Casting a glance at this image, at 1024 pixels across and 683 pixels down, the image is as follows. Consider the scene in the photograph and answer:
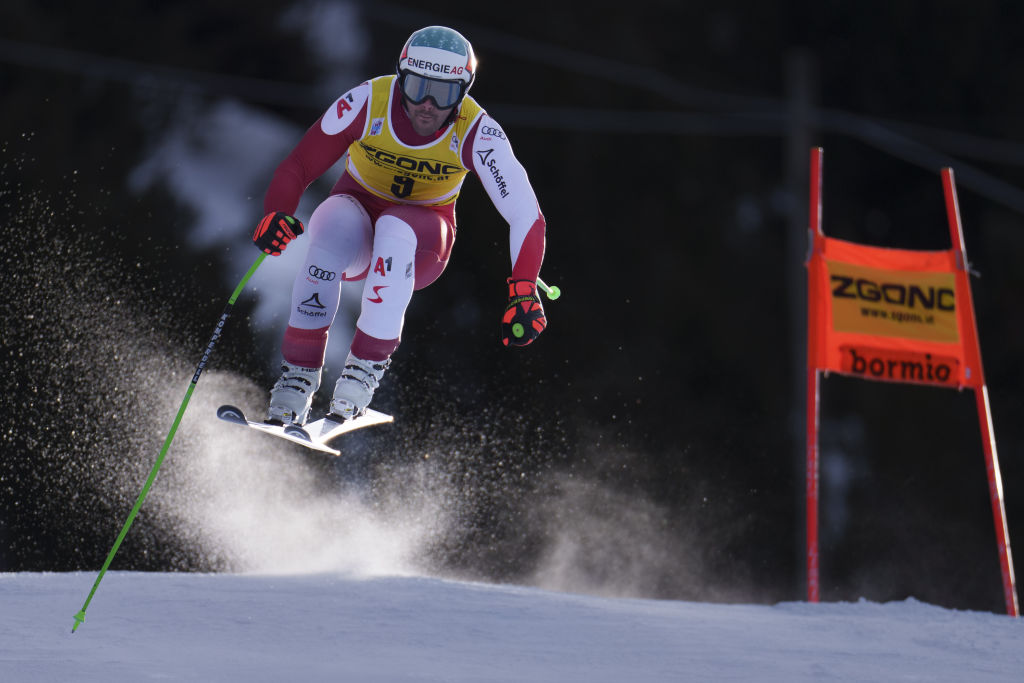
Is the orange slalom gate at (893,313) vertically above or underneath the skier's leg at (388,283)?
above

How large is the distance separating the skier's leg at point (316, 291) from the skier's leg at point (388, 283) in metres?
0.12

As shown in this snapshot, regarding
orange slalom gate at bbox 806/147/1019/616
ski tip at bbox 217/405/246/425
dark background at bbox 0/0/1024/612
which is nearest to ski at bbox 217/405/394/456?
ski tip at bbox 217/405/246/425

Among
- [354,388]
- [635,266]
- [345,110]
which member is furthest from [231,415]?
[635,266]

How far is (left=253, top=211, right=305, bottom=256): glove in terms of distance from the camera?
17.9 feet

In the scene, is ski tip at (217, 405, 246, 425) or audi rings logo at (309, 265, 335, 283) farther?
audi rings logo at (309, 265, 335, 283)

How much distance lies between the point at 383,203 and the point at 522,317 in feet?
3.12

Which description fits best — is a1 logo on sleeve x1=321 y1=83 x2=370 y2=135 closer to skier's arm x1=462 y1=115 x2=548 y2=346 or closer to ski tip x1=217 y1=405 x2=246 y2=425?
skier's arm x1=462 y1=115 x2=548 y2=346

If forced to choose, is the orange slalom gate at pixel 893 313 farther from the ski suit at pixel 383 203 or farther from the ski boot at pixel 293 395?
the ski boot at pixel 293 395

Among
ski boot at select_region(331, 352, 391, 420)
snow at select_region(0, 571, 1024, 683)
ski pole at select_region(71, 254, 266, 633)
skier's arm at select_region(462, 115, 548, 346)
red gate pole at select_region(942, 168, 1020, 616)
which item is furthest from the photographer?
red gate pole at select_region(942, 168, 1020, 616)

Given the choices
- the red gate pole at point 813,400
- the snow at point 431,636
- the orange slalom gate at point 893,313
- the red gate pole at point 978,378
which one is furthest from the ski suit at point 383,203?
the red gate pole at point 978,378

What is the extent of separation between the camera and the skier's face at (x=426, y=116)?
5.52 m

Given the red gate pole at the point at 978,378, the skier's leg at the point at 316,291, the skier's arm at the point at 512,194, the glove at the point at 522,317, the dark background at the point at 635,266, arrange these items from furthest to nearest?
the dark background at the point at 635,266 < the red gate pole at the point at 978,378 < the skier's leg at the point at 316,291 < the skier's arm at the point at 512,194 < the glove at the point at 522,317

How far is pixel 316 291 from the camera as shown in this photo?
581 centimetres

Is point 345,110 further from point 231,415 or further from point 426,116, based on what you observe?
point 231,415
